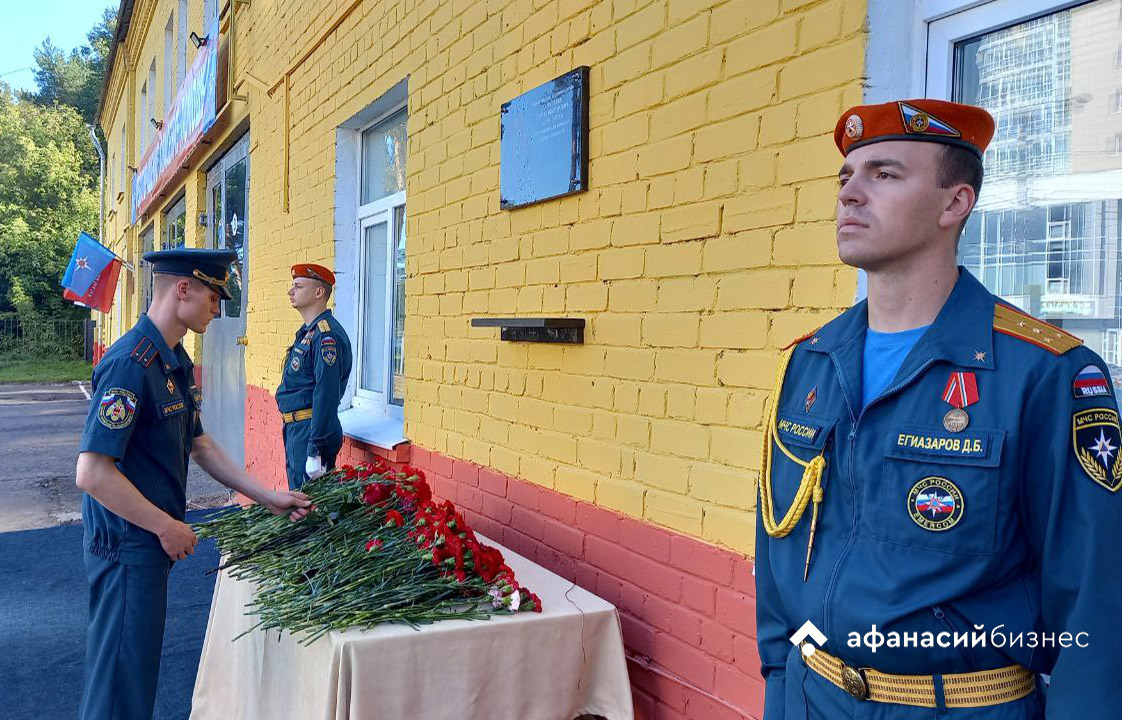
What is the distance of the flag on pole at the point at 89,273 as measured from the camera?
13.3 meters

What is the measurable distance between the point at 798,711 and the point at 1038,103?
1408mm

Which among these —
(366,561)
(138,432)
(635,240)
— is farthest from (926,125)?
(138,432)

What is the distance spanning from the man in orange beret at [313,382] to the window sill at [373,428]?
0.71ft

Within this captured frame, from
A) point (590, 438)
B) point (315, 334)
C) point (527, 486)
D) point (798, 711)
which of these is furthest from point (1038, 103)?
point (315, 334)

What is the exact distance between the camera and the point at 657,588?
8.82 ft

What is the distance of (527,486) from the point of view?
3.44 metres

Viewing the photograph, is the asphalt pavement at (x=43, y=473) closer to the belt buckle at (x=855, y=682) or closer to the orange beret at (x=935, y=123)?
the belt buckle at (x=855, y=682)

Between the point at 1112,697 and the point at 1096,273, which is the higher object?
the point at 1096,273

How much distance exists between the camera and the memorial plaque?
3.11 meters

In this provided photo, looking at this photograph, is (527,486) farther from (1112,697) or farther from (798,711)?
(1112,697)

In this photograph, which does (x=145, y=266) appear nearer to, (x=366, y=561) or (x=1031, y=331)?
(x=366, y=561)

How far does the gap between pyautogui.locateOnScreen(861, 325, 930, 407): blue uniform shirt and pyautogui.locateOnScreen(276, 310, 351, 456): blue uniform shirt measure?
370cm

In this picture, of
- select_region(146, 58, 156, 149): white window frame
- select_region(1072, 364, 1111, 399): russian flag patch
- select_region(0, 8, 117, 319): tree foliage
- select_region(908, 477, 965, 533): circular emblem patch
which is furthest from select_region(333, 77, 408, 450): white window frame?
select_region(0, 8, 117, 319): tree foliage

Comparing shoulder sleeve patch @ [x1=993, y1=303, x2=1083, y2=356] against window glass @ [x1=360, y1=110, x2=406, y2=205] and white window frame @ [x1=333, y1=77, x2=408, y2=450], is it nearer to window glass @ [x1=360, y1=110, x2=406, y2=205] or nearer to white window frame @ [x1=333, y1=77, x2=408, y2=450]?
window glass @ [x1=360, y1=110, x2=406, y2=205]
